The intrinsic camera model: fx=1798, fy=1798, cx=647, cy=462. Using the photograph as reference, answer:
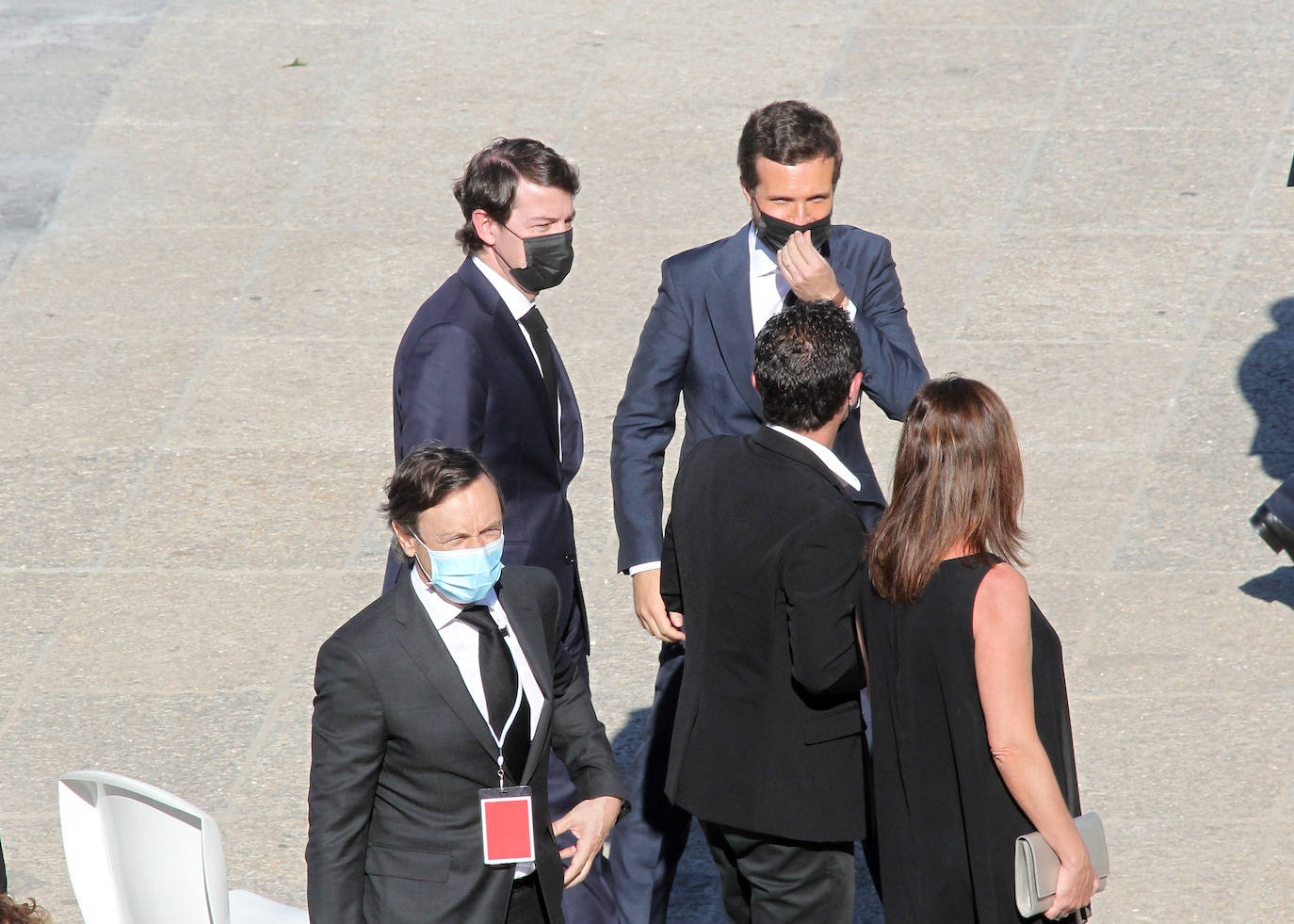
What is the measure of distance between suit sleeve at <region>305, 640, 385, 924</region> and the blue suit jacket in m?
1.27

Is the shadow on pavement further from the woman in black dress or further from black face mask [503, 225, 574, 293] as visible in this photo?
the woman in black dress

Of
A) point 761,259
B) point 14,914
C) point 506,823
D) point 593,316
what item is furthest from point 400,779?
point 593,316

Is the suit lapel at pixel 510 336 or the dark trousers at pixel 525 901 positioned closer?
the dark trousers at pixel 525 901

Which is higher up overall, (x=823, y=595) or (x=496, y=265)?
(x=496, y=265)

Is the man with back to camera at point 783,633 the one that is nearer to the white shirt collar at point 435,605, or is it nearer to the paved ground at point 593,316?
the white shirt collar at point 435,605

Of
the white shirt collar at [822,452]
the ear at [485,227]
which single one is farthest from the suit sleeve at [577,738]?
the ear at [485,227]

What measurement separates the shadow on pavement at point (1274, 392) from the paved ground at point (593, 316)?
2 cm

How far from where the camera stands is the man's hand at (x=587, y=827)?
392 centimetres

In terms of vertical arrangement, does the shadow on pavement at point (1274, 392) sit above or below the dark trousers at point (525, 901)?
above

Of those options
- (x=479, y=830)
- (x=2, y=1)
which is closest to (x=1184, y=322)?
(x=479, y=830)

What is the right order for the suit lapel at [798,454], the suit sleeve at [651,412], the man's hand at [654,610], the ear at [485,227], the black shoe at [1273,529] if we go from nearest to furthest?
the suit lapel at [798,454] → the man's hand at [654,610] → the ear at [485,227] → the suit sleeve at [651,412] → the black shoe at [1273,529]

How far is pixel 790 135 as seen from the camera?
465cm

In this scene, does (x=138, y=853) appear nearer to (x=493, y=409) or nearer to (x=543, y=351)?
(x=493, y=409)

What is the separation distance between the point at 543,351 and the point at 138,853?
176 centimetres
